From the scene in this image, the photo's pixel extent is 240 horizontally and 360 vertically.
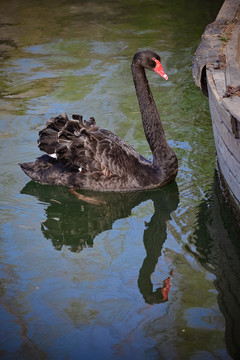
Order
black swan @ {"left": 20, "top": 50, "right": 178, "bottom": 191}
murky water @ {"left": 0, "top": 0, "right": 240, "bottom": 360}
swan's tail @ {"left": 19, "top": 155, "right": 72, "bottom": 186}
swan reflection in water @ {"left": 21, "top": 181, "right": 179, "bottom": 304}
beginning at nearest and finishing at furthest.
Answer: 1. murky water @ {"left": 0, "top": 0, "right": 240, "bottom": 360}
2. swan reflection in water @ {"left": 21, "top": 181, "right": 179, "bottom": 304}
3. black swan @ {"left": 20, "top": 50, "right": 178, "bottom": 191}
4. swan's tail @ {"left": 19, "top": 155, "right": 72, "bottom": 186}

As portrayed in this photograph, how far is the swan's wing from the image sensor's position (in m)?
4.70

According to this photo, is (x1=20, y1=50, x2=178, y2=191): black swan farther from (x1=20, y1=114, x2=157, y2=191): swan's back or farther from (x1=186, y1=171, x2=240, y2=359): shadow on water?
(x1=186, y1=171, x2=240, y2=359): shadow on water

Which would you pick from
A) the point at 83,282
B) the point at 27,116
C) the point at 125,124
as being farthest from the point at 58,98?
the point at 83,282

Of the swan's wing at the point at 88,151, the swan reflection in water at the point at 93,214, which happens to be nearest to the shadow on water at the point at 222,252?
the swan reflection in water at the point at 93,214

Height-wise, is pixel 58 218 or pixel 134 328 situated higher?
pixel 134 328

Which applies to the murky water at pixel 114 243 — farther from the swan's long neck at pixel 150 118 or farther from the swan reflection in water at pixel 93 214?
the swan's long neck at pixel 150 118

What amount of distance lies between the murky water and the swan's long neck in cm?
34

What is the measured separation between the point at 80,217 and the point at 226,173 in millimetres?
1201

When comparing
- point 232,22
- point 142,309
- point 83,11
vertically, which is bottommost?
point 83,11

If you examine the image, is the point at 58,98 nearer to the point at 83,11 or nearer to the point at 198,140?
the point at 198,140

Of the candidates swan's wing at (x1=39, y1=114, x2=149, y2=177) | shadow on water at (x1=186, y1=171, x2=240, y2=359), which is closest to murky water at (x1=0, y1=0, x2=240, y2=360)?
shadow on water at (x1=186, y1=171, x2=240, y2=359)

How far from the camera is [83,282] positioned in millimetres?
3510

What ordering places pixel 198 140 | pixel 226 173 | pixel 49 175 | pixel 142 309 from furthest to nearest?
pixel 198 140 < pixel 49 175 < pixel 226 173 < pixel 142 309

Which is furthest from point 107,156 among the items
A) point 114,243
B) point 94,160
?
point 114,243
